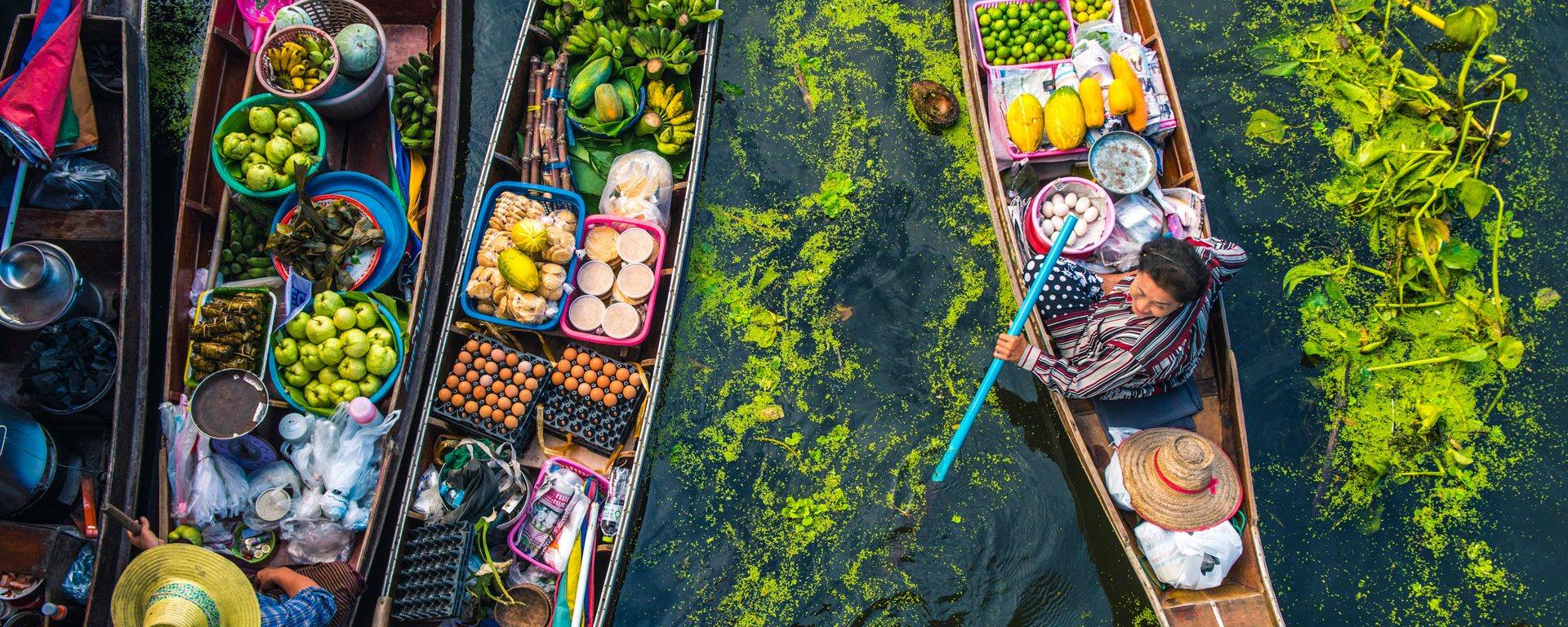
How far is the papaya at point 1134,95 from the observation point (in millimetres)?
4156

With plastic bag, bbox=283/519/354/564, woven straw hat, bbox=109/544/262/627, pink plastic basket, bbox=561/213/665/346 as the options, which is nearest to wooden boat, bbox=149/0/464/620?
plastic bag, bbox=283/519/354/564

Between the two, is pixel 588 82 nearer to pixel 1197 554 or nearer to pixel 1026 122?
pixel 1026 122

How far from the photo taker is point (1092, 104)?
418 cm

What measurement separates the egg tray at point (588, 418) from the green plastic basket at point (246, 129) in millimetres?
1691

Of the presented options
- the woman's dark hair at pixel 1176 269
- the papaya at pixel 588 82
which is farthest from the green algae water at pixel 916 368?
the woman's dark hair at pixel 1176 269

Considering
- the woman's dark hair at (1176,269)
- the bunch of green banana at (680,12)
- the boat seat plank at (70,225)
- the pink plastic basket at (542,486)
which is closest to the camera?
the woman's dark hair at (1176,269)

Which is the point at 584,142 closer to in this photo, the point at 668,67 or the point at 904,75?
the point at 668,67

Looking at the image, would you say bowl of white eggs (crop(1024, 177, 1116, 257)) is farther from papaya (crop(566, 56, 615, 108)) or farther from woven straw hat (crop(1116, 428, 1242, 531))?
papaya (crop(566, 56, 615, 108))

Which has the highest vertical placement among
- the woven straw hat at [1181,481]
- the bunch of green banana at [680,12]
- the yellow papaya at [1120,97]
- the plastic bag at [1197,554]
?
the bunch of green banana at [680,12]

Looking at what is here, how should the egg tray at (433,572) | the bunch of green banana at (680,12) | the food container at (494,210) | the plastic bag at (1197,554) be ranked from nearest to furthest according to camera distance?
the egg tray at (433,572) < the plastic bag at (1197,554) < the food container at (494,210) < the bunch of green banana at (680,12)

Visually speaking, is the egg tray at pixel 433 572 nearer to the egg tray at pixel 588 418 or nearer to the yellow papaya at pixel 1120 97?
the egg tray at pixel 588 418

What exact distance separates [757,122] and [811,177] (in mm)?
A: 506

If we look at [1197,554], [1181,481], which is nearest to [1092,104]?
[1181,481]

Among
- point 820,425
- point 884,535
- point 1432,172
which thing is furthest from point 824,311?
point 1432,172
